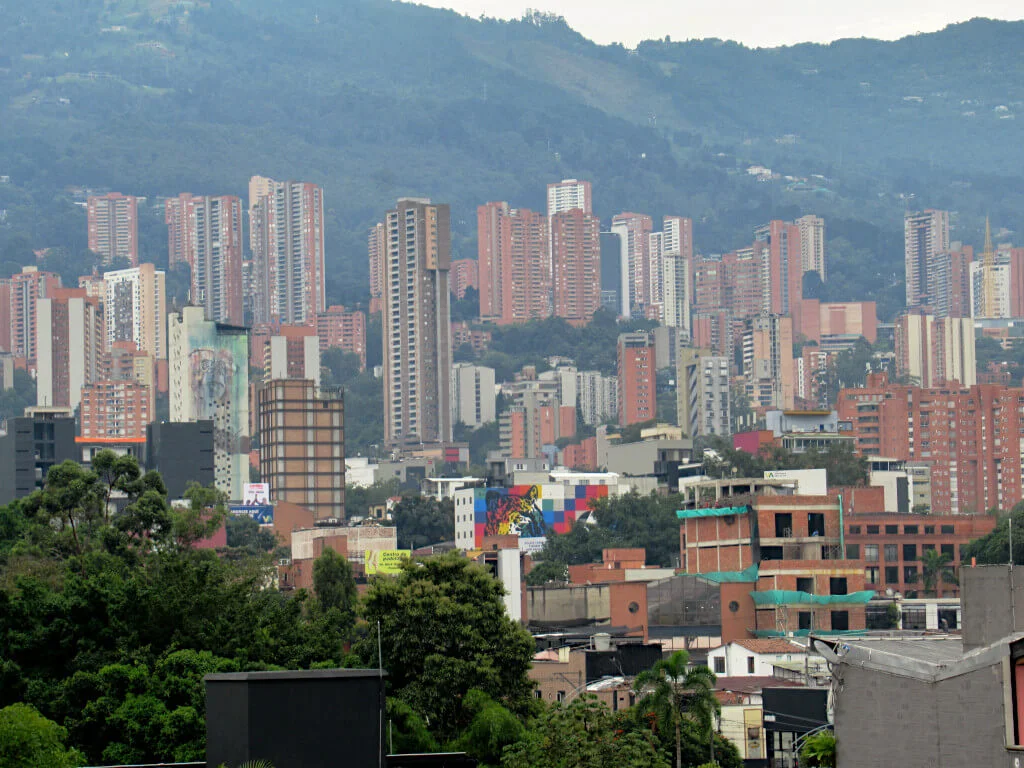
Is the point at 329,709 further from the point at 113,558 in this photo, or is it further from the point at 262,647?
the point at 113,558

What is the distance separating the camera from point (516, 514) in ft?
444

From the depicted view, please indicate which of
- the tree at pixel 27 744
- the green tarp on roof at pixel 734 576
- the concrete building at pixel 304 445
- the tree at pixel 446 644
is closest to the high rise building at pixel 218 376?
the concrete building at pixel 304 445

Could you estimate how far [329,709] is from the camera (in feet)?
65.5

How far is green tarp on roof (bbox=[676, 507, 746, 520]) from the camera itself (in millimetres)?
87500

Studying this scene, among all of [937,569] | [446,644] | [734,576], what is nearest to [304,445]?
[937,569]

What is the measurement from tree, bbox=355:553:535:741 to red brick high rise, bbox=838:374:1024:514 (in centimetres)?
13171

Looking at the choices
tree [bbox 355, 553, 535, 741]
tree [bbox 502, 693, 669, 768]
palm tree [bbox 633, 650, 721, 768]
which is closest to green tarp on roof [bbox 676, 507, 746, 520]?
palm tree [bbox 633, 650, 721, 768]

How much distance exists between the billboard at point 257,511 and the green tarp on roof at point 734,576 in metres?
63.5

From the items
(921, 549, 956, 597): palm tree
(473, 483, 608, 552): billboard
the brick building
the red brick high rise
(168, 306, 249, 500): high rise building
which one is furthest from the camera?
(168, 306, 249, 500): high rise building

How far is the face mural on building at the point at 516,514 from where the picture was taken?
133750 millimetres

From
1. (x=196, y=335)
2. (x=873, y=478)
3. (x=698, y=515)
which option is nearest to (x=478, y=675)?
(x=698, y=515)

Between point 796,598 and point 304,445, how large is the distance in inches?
3035

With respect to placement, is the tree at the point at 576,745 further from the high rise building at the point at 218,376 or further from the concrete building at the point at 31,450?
the high rise building at the point at 218,376

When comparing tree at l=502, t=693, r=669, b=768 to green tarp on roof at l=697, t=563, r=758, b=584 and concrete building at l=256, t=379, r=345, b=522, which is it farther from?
concrete building at l=256, t=379, r=345, b=522
